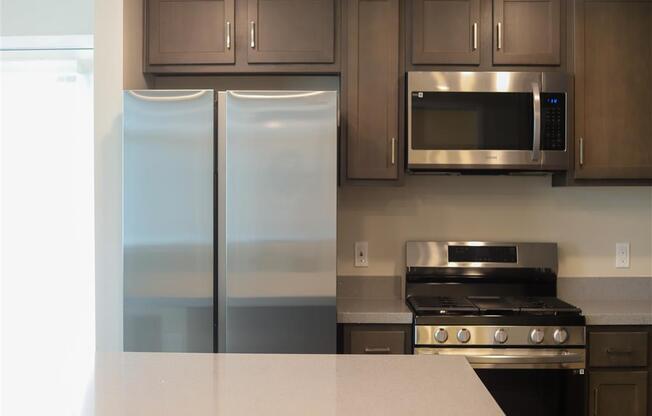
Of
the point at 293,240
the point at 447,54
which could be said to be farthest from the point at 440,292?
the point at 447,54

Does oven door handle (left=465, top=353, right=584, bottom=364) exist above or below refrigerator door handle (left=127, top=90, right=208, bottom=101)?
below

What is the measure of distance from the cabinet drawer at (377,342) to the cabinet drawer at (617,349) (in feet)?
2.73

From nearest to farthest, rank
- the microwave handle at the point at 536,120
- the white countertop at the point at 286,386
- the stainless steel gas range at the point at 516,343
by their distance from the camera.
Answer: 1. the white countertop at the point at 286,386
2. the stainless steel gas range at the point at 516,343
3. the microwave handle at the point at 536,120

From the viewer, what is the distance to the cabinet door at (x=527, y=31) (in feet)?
8.34

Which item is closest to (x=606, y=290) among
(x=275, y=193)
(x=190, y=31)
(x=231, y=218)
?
(x=275, y=193)

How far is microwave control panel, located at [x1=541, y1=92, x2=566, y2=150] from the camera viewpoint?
2.50 metres

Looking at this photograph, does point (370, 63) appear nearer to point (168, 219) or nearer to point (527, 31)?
point (527, 31)

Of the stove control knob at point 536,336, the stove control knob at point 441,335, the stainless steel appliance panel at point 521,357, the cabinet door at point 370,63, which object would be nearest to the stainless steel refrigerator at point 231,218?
the cabinet door at point 370,63

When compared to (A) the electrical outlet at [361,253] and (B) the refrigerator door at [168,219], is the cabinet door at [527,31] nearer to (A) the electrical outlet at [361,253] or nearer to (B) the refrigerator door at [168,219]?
(A) the electrical outlet at [361,253]

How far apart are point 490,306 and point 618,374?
2.00 ft

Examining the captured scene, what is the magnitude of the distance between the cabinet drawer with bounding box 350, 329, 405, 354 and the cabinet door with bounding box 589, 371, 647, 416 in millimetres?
842

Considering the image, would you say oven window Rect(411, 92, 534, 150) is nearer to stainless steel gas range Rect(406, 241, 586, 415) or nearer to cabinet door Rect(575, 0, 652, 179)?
cabinet door Rect(575, 0, 652, 179)

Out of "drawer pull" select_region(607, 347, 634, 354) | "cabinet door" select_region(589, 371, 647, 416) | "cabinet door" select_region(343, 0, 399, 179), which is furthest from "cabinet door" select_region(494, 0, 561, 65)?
"cabinet door" select_region(589, 371, 647, 416)

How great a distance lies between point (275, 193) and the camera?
2.22 m
